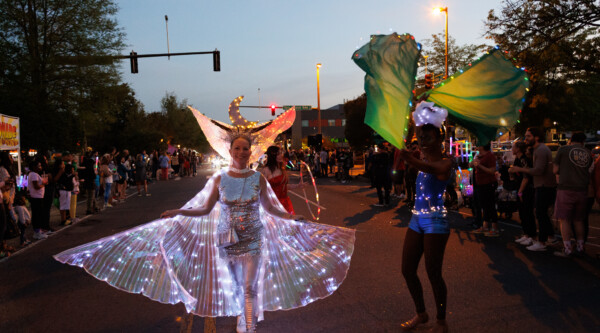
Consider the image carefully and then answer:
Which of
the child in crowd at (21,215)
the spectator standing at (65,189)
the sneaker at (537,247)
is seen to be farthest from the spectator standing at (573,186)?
the spectator standing at (65,189)

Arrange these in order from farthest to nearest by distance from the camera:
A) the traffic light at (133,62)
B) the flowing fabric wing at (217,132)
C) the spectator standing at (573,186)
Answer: the traffic light at (133,62), the spectator standing at (573,186), the flowing fabric wing at (217,132)

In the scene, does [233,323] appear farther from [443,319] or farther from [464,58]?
[464,58]

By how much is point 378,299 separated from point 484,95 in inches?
96.6

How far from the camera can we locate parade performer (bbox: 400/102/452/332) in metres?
3.92

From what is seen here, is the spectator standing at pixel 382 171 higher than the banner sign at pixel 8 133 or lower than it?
lower

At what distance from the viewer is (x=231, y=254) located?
4.11 m

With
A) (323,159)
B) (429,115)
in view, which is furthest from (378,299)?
(323,159)

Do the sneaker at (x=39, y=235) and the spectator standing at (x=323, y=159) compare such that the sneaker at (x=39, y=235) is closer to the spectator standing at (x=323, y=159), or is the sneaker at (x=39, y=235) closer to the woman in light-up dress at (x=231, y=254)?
the woman in light-up dress at (x=231, y=254)

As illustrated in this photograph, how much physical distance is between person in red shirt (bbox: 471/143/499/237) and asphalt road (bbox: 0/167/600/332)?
0.61 metres

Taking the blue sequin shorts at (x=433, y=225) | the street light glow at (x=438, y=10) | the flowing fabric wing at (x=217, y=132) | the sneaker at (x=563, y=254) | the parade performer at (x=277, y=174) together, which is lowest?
the sneaker at (x=563, y=254)

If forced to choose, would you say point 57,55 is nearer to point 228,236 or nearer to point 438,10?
point 438,10

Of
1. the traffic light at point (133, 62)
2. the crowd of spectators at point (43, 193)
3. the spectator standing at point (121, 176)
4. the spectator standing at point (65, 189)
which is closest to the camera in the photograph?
the crowd of spectators at point (43, 193)

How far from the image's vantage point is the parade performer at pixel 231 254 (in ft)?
13.5

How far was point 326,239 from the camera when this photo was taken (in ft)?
14.9
